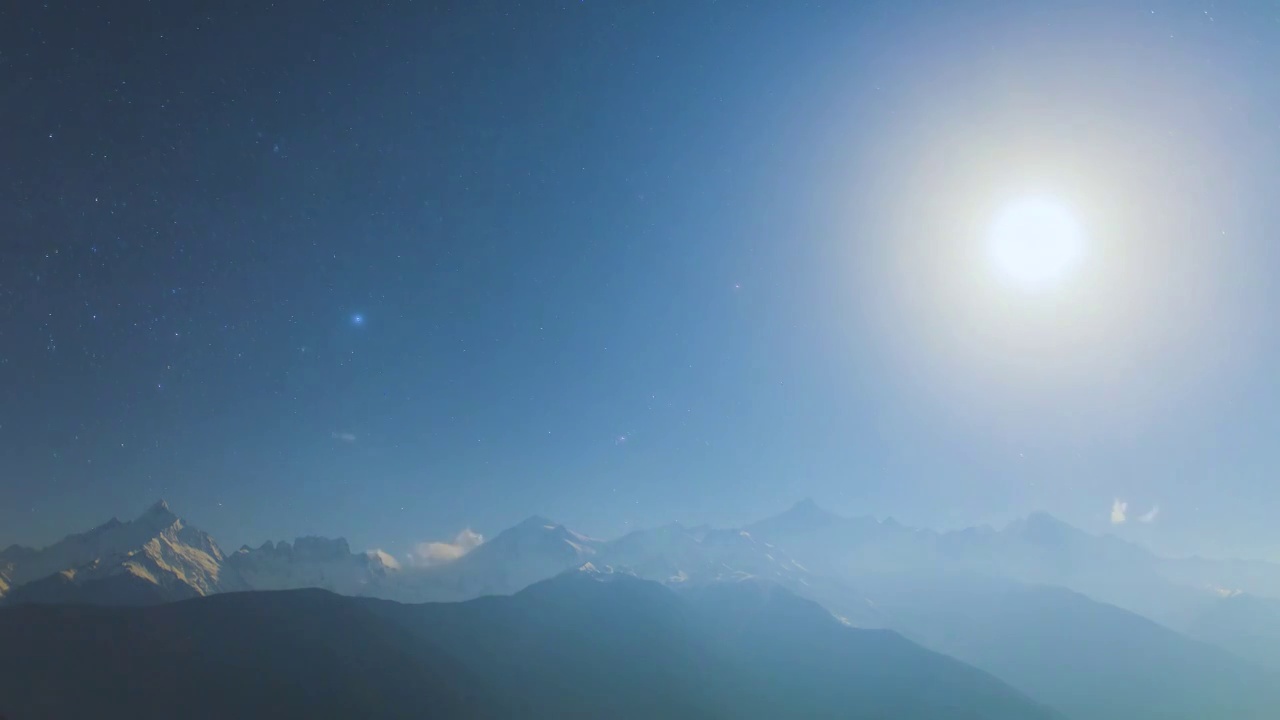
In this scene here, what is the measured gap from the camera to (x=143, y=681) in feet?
620

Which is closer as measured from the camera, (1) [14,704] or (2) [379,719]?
(1) [14,704]

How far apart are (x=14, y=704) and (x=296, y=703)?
72.9 metres

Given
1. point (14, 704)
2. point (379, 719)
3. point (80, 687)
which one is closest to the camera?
point (14, 704)

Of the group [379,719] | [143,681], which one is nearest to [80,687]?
[143,681]

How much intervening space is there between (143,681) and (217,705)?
29525 mm

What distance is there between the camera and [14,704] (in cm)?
16675

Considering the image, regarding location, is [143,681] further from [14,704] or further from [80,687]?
[14,704]

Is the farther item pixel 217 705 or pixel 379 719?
pixel 379 719

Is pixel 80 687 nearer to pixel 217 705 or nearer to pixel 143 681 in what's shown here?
pixel 143 681

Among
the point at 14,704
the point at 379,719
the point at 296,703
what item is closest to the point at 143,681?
the point at 14,704

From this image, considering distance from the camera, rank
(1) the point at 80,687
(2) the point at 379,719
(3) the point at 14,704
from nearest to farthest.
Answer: (3) the point at 14,704, (1) the point at 80,687, (2) the point at 379,719

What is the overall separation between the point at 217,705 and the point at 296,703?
22346 mm

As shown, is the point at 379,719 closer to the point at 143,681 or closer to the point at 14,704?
the point at 143,681

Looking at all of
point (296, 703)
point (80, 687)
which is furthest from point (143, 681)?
point (296, 703)
